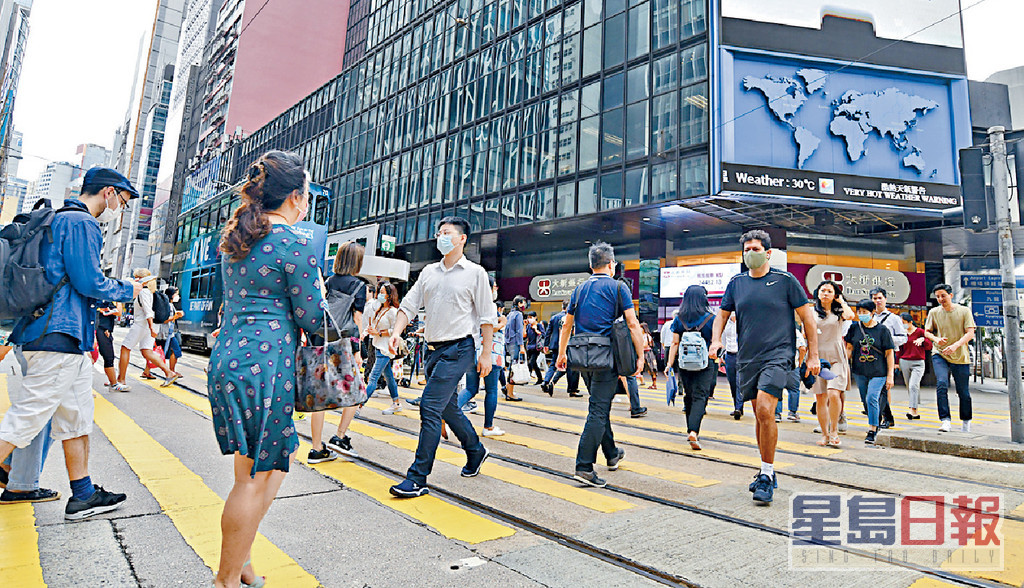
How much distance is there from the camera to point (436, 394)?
4000 millimetres

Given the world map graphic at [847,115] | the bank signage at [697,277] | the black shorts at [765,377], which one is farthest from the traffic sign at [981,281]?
→ the black shorts at [765,377]

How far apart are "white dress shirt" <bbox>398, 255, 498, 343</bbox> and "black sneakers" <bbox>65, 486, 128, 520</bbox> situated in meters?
2.13

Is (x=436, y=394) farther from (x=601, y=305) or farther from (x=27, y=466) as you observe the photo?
(x=27, y=466)

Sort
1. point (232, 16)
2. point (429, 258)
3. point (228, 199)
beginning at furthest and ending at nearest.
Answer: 1. point (232, 16)
2. point (429, 258)
3. point (228, 199)

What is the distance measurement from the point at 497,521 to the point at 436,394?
1014 mm

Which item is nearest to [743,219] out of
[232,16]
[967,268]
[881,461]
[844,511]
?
[967,268]

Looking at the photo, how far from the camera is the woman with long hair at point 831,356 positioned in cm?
629

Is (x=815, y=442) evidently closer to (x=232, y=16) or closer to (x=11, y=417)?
(x=11, y=417)

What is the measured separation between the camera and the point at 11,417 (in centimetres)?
299

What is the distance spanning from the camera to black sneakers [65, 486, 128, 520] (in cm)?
314

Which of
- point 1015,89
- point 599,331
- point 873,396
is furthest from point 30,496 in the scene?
point 1015,89

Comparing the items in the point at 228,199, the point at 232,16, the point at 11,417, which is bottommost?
the point at 11,417

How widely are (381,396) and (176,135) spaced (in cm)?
8032

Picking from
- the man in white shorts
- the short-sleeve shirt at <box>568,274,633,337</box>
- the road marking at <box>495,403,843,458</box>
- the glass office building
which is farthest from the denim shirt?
the glass office building
